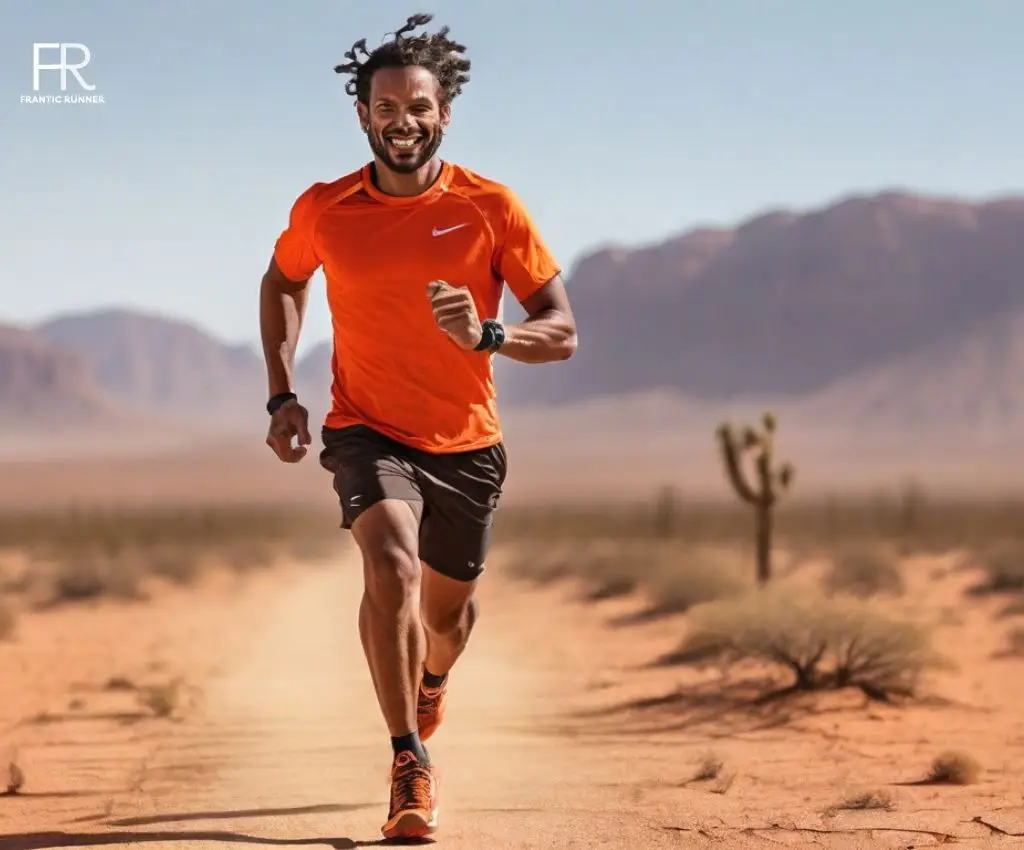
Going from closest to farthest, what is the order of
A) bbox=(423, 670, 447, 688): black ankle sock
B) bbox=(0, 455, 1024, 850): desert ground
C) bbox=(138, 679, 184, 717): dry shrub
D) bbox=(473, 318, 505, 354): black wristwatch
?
bbox=(473, 318, 505, 354): black wristwatch < bbox=(0, 455, 1024, 850): desert ground < bbox=(423, 670, 447, 688): black ankle sock < bbox=(138, 679, 184, 717): dry shrub

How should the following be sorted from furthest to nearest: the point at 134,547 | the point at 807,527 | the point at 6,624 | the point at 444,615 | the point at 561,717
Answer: the point at 807,527 → the point at 134,547 → the point at 6,624 → the point at 561,717 → the point at 444,615

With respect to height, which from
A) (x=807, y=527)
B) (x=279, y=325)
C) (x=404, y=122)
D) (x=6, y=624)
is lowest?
(x=807, y=527)

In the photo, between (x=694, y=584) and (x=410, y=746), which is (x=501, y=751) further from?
(x=694, y=584)

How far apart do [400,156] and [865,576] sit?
20.8 metres

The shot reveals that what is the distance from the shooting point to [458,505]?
17.4 feet

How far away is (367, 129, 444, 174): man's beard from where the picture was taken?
16.9 feet

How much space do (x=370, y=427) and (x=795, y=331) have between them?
5267 inches

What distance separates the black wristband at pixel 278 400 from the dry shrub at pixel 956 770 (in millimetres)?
3549

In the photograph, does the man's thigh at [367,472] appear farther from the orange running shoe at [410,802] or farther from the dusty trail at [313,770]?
the dusty trail at [313,770]

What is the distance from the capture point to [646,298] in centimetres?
15075

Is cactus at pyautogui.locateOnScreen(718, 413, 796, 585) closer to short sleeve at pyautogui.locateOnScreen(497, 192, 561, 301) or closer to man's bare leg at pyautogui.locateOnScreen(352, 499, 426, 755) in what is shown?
short sleeve at pyautogui.locateOnScreen(497, 192, 561, 301)

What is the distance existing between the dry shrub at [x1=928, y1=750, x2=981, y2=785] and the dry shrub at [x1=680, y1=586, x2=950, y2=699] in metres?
4.04

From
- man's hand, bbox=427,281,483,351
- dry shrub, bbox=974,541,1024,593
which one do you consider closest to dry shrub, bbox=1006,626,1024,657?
dry shrub, bbox=974,541,1024,593

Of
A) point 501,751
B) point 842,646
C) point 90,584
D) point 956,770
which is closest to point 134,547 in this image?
point 90,584
